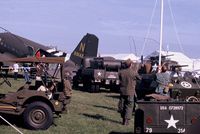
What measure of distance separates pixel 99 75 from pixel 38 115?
1593 cm

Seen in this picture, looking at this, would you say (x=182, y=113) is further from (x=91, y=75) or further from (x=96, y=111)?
(x=91, y=75)

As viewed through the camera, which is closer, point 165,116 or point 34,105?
point 165,116

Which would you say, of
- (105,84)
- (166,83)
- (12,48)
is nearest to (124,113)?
(166,83)

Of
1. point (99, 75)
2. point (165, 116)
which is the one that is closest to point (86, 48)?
point (99, 75)

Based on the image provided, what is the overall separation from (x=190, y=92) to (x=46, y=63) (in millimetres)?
6473

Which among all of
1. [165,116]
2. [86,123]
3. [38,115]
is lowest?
[86,123]

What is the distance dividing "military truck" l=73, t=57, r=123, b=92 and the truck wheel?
1545 centimetres

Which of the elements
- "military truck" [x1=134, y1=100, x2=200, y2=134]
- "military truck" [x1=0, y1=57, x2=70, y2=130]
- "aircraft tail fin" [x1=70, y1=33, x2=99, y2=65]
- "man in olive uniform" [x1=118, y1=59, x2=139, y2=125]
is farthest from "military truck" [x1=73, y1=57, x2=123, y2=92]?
"military truck" [x1=134, y1=100, x2=200, y2=134]

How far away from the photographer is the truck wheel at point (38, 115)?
12422 millimetres

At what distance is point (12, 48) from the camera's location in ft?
114

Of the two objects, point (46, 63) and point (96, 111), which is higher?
point (46, 63)

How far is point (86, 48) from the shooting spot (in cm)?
3869

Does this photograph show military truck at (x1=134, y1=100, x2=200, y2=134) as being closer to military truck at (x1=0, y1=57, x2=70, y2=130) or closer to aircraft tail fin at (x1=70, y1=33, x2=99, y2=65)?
military truck at (x1=0, y1=57, x2=70, y2=130)

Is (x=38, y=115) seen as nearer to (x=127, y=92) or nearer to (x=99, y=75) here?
(x=127, y=92)
